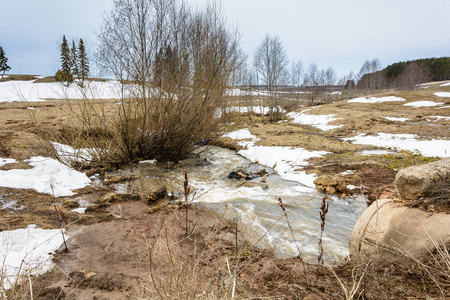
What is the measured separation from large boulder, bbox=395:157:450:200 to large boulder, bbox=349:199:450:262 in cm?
22

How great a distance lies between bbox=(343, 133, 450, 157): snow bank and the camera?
897 centimetres

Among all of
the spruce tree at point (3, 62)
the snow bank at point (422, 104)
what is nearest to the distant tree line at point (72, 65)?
the snow bank at point (422, 104)

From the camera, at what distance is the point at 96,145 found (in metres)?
8.66

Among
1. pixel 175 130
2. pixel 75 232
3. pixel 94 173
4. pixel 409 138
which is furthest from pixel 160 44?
pixel 409 138

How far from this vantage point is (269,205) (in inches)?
246

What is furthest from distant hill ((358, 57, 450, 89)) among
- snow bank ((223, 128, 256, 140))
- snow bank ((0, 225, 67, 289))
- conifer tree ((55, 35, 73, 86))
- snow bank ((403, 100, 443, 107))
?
snow bank ((0, 225, 67, 289))

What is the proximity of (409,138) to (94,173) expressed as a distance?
566 inches

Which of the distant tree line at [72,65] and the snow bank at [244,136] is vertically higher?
the distant tree line at [72,65]

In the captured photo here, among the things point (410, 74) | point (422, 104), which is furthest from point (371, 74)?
point (422, 104)

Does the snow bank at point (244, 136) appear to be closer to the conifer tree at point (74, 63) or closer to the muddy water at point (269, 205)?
the muddy water at point (269, 205)

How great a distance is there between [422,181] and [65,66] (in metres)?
9.75

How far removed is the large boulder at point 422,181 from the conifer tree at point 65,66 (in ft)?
29.4

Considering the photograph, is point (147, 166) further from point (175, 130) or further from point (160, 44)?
point (160, 44)

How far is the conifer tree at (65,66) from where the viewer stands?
7.37 metres
